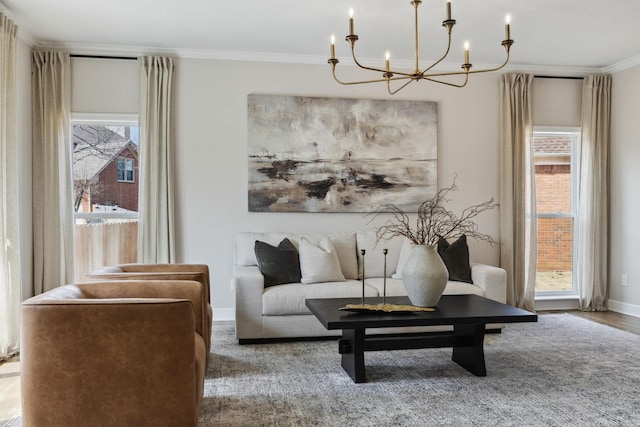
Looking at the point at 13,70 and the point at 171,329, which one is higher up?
the point at 13,70

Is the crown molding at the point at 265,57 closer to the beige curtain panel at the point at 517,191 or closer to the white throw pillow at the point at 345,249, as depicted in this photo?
the beige curtain panel at the point at 517,191

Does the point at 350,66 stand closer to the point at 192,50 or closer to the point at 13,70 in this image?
the point at 192,50

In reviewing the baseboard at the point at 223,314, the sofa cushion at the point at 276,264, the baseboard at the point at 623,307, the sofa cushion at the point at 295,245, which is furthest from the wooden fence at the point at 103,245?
the baseboard at the point at 623,307

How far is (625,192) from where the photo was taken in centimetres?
578

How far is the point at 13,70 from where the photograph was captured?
426cm

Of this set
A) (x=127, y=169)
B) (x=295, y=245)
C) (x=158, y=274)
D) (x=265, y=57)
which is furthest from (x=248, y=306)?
(x=265, y=57)

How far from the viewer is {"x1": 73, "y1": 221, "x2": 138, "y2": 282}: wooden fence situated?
17.1ft

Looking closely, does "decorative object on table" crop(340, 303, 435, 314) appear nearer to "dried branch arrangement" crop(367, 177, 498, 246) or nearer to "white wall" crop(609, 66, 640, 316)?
"dried branch arrangement" crop(367, 177, 498, 246)

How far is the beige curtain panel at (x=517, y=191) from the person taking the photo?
18.9 ft

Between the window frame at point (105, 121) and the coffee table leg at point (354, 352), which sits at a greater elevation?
the window frame at point (105, 121)

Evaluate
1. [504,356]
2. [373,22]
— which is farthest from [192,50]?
[504,356]

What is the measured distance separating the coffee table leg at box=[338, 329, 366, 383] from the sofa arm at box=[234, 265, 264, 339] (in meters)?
1.02

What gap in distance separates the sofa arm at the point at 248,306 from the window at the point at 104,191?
1503mm

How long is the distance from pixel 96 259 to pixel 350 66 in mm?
3136
